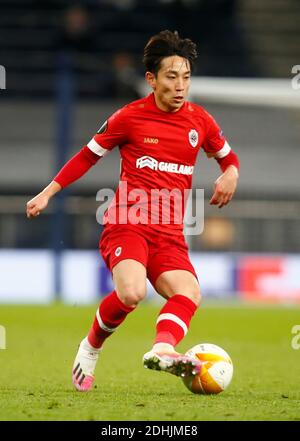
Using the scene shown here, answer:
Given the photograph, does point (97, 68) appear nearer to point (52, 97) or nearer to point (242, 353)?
point (52, 97)

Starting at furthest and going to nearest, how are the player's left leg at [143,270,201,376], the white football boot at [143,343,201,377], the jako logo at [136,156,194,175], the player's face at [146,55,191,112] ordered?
1. the jako logo at [136,156,194,175]
2. the player's face at [146,55,191,112]
3. the player's left leg at [143,270,201,376]
4. the white football boot at [143,343,201,377]

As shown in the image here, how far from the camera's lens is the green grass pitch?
17.3 ft

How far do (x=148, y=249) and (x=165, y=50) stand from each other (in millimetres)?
1113

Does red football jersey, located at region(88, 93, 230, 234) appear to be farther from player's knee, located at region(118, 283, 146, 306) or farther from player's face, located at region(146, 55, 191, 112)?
player's knee, located at region(118, 283, 146, 306)

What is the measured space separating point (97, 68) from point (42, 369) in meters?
11.5

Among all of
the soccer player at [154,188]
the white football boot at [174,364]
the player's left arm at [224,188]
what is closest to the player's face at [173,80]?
the soccer player at [154,188]

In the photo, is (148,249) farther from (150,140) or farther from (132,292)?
(150,140)

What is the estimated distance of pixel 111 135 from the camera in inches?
251

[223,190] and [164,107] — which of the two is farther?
[164,107]

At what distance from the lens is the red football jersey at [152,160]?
6281mm

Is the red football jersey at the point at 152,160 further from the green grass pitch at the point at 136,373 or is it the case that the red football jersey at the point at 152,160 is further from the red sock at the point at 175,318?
the green grass pitch at the point at 136,373

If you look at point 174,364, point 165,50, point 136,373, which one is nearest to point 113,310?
point 174,364

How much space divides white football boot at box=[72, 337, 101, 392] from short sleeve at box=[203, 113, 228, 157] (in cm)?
133

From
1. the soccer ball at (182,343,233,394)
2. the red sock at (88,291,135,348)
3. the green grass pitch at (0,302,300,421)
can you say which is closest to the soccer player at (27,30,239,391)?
the red sock at (88,291,135,348)
